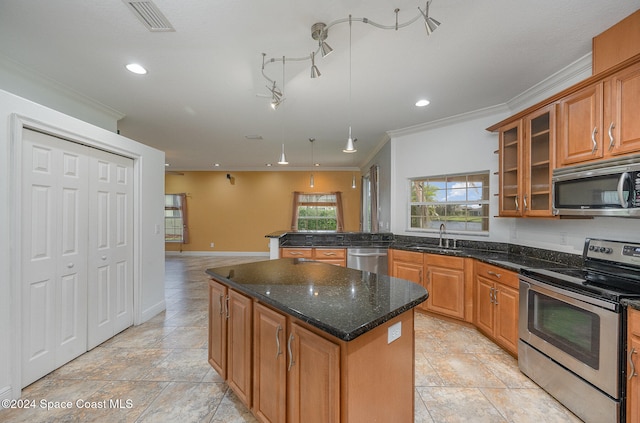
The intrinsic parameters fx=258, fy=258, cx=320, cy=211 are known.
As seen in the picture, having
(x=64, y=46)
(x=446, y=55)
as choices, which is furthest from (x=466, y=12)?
(x=64, y=46)

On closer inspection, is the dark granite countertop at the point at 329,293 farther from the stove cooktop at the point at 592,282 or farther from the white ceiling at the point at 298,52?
the white ceiling at the point at 298,52

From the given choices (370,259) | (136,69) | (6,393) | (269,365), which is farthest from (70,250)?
(370,259)

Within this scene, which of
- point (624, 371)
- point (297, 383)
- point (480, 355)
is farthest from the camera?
point (480, 355)

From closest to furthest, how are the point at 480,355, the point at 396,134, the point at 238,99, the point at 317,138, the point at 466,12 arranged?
1. the point at 466,12
2. the point at 480,355
3. the point at 238,99
4. the point at 396,134
5. the point at 317,138

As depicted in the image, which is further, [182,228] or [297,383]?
[182,228]

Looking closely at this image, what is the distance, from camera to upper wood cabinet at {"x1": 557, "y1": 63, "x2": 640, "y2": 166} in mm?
1718

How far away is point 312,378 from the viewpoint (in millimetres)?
1172

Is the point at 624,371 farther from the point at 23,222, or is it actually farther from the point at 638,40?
the point at 23,222

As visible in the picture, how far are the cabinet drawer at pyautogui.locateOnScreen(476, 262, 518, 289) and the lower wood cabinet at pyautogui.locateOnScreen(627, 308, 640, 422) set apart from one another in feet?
2.83

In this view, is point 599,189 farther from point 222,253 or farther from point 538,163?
point 222,253

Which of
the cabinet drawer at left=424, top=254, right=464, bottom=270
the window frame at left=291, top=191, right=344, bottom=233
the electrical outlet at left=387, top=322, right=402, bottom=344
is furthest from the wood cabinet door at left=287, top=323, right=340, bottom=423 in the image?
the window frame at left=291, top=191, right=344, bottom=233

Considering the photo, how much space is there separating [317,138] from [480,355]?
12.7 feet

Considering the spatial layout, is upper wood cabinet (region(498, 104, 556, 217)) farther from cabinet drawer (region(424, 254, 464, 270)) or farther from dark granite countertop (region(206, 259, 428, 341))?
dark granite countertop (region(206, 259, 428, 341))

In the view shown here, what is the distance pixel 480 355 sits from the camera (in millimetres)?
2498
